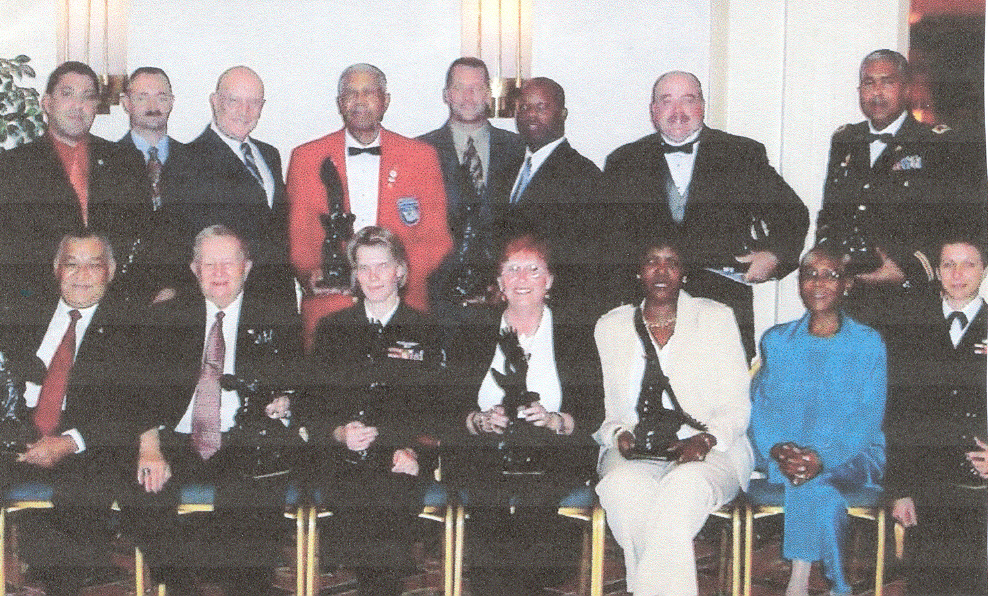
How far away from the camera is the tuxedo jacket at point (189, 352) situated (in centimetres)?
390

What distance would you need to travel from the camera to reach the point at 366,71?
4246mm

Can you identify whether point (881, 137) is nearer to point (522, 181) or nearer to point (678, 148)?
point (678, 148)

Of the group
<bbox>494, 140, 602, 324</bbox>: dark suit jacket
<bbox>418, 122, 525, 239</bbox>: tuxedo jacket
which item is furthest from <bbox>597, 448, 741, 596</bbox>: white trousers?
<bbox>418, 122, 525, 239</bbox>: tuxedo jacket

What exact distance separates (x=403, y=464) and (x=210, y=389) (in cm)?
66

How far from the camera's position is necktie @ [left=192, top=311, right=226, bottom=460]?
3.92 metres

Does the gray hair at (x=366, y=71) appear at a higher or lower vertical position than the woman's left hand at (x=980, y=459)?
higher

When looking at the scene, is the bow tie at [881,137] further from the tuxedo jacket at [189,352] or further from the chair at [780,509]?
the tuxedo jacket at [189,352]

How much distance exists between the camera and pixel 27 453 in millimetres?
3832

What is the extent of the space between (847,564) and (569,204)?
1.43m

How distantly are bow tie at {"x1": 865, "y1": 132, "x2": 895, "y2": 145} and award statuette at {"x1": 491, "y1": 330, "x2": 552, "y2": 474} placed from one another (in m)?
1.40

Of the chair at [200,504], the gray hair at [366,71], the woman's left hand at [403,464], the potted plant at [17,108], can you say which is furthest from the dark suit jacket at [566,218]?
the potted plant at [17,108]

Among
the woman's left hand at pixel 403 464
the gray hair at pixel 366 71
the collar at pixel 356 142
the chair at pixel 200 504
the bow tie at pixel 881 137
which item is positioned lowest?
the chair at pixel 200 504

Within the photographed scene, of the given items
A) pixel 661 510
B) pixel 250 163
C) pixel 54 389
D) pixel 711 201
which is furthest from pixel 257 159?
pixel 661 510

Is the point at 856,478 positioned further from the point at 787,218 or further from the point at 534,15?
the point at 534,15
